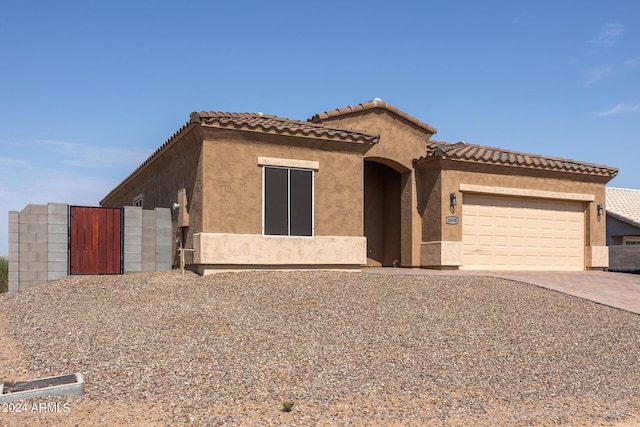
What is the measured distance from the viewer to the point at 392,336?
30.1ft

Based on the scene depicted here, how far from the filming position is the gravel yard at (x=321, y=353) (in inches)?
256

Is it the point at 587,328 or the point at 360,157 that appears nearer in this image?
the point at 587,328

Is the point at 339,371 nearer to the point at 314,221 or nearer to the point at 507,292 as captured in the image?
Result: the point at 507,292

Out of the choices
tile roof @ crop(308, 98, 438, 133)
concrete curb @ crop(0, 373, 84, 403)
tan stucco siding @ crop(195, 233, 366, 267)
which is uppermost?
tile roof @ crop(308, 98, 438, 133)

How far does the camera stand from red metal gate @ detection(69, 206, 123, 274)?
14.5 metres

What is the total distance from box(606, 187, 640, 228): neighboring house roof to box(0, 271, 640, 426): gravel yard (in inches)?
764

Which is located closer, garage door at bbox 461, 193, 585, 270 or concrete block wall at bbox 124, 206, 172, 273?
concrete block wall at bbox 124, 206, 172, 273

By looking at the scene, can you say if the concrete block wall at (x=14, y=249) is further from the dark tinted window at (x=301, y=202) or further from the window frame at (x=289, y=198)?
the dark tinted window at (x=301, y=202)

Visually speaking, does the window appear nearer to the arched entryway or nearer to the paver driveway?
the paver driveway

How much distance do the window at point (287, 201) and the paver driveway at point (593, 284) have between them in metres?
2.44

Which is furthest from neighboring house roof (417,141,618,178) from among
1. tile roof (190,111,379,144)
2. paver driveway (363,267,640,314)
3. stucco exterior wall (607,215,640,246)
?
stucco exterior wall (607,215,640,246)

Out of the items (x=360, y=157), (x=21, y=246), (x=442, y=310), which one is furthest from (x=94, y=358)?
(x=360, y=157)

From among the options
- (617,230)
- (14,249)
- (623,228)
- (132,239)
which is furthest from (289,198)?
(617,230)

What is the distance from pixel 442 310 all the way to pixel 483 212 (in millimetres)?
8111
